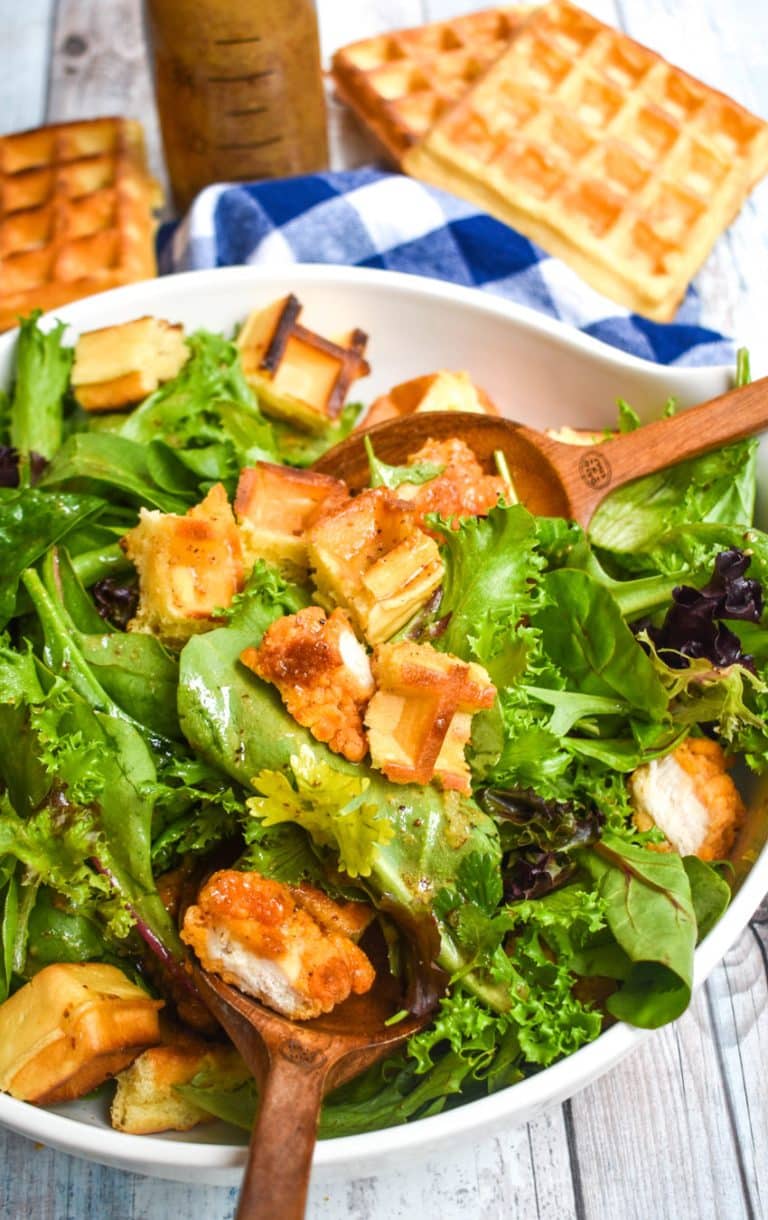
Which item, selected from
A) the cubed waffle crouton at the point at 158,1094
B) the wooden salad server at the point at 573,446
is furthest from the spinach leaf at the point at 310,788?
the wooden salad server at the point at 573,446

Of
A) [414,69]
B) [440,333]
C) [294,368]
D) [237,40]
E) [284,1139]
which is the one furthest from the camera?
[414,69]

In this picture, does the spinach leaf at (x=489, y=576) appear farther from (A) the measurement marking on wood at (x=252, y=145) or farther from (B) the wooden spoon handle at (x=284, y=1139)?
(A) the measurement marking on wood at (x=252, y=145)

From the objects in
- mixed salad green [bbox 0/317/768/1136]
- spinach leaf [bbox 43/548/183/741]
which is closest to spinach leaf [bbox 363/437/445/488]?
mixed salad green [bbox 0/317/768/1136]

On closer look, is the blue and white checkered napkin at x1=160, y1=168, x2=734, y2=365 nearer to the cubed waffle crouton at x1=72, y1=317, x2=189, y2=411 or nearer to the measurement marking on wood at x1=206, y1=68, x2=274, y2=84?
the measurement marking on wood at x1=206, y1=68, x2=274, y2=84

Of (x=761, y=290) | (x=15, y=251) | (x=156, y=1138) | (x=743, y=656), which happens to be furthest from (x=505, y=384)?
(x=156, y=1138)

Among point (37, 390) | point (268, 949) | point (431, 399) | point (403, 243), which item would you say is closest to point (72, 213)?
point (403, 243)

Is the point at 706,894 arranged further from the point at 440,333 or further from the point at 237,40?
the point at 237,40
